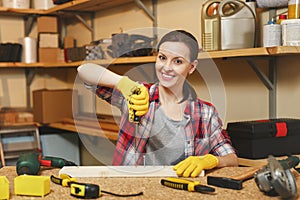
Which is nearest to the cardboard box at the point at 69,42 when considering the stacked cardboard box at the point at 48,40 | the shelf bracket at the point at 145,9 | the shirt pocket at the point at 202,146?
the stacked cardboard box at the point at 48,40

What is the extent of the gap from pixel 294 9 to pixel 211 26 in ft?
1.31

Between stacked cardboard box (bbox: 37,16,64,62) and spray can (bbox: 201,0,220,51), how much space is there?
1.68m

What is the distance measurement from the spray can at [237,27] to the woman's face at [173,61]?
0.64 metres

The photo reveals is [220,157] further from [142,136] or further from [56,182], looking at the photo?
[56,182]

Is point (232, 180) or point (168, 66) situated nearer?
point (232, 180)

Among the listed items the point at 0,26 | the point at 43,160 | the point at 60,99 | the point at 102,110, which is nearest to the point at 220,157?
the point at 43,160

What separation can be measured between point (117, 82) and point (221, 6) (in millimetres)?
834

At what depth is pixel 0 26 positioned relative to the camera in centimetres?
369

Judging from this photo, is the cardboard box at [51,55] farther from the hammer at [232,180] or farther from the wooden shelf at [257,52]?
the hammer at [232,180]

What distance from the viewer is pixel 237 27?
2.05 metres

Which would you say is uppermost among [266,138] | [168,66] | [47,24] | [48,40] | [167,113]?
[47,24]

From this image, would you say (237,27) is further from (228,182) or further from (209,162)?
(228,182)

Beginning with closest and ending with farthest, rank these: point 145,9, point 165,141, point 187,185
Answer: point 187,185 → point 165,141 → point 145,9

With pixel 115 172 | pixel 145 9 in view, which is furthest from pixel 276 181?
pixel 145 9
